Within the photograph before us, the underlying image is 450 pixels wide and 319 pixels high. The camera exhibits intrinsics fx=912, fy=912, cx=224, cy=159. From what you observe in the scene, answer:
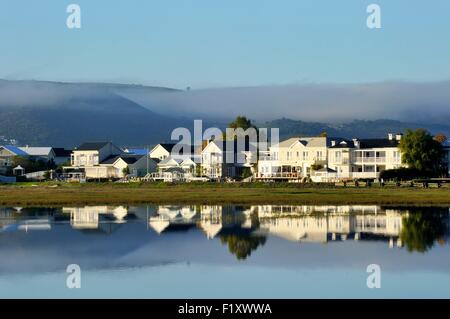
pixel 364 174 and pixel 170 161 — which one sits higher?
pixel 170 161

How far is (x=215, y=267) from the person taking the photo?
2598 cm

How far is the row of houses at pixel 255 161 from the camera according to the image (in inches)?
3676

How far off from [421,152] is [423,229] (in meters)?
49.6

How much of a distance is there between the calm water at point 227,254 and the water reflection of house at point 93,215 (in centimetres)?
9

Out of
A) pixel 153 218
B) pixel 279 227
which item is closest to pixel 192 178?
pixel 153 218

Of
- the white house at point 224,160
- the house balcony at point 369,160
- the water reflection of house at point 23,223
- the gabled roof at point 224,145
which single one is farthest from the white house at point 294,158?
the water reflection of house at point 23,223

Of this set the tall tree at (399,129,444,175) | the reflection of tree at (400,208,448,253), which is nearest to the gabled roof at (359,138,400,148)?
the tall tree at (399,129,444,175)

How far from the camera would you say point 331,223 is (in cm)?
3919

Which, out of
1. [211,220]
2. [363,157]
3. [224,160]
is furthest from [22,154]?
[211,220]

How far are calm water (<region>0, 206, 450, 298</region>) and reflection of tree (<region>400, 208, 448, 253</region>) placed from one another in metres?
0.04

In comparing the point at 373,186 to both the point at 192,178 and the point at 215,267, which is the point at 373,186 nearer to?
the point at 192,178

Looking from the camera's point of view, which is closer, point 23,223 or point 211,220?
point 23,223

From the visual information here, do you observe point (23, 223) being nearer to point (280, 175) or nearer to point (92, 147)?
point (280, 175)
